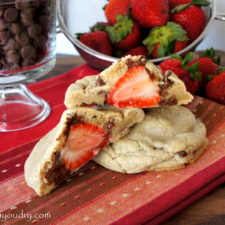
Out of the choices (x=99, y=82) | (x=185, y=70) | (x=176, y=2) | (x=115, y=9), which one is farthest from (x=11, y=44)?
(x=176, y=2)

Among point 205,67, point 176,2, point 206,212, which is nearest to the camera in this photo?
point 206,212

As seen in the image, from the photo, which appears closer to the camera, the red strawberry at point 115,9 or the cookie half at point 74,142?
the cookie half at point 74,142

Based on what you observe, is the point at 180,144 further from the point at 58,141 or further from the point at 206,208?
the point at 58,141

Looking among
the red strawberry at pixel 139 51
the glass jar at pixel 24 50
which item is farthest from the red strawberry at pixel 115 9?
the glass jar at pixel 24 50

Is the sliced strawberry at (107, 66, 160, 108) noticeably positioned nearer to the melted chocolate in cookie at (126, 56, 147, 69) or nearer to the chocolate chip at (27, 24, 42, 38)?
the melted chocolate in cookie at (126, 56, 147, 69)

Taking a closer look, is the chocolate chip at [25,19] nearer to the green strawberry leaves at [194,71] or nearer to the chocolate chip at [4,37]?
the chocolate chip at [4,37]

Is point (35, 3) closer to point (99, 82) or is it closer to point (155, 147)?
point (99, 82)
